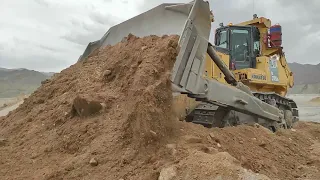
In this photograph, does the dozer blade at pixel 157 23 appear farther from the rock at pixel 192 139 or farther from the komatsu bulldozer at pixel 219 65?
the rock at pixel 192 139

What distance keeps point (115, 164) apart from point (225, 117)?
11.5ft

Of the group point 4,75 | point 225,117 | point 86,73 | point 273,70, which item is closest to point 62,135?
point 86,73

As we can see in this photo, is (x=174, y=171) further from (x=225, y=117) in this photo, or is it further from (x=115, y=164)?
(x=225, y=117)

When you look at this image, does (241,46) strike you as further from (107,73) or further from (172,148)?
(172,148)

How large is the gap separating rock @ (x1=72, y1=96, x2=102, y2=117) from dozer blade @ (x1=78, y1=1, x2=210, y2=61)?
4.94 feet

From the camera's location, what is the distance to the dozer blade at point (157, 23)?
17.0ft

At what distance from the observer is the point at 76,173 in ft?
12.7

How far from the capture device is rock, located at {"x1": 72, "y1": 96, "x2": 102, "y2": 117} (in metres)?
4.55

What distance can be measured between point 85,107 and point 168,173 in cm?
147

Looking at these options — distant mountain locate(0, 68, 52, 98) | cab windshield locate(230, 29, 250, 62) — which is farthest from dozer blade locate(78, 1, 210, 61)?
distant mountain locate(0, 68, 52, 98)

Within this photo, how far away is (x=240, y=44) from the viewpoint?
916cm

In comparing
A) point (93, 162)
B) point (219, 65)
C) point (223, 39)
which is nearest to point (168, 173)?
point (93, 162)

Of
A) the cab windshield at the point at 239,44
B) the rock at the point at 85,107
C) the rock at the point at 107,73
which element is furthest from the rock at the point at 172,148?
the cab windshield at the point at 239,44

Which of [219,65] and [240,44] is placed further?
[240,44]
